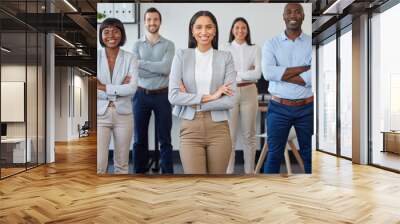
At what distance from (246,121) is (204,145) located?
29.0 inches

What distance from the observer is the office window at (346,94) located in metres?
9.01

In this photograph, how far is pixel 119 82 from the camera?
20.2 ft

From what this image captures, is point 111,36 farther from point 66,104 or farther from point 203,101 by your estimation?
point 66,104

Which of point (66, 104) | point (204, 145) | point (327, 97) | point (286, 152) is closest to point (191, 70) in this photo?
point (204, 145)

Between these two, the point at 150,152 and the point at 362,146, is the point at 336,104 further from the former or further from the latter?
the point at 150,152

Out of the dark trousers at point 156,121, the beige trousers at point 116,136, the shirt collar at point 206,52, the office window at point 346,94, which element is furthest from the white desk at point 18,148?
the office window at point 346,94

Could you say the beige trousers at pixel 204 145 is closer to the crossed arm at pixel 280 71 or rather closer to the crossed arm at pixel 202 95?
the crossed arm at pixel 202 95

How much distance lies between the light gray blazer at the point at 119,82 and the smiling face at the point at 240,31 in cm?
154

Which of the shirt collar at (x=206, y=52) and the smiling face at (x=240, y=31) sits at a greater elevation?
the smiling face at (x=240, y=31)

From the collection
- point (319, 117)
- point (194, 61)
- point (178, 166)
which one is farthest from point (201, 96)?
point (319, 117)

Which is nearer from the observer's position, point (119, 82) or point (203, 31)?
point (203, 31)

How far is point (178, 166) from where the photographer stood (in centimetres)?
604

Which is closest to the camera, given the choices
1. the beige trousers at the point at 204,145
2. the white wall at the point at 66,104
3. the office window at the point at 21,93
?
the beige trousers at the point at 204,145

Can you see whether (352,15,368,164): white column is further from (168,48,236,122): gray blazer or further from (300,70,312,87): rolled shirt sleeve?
(168,48,236,122): gray blazer
